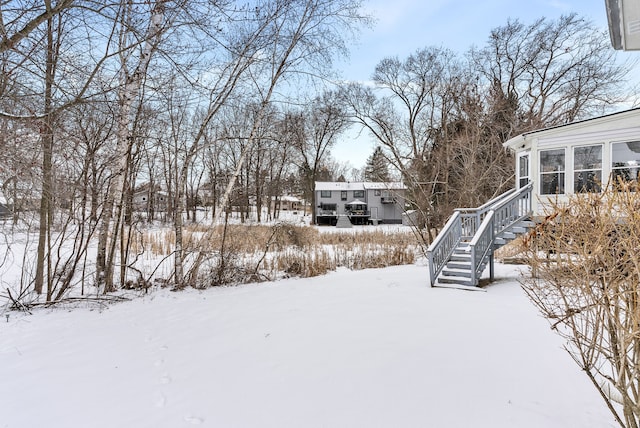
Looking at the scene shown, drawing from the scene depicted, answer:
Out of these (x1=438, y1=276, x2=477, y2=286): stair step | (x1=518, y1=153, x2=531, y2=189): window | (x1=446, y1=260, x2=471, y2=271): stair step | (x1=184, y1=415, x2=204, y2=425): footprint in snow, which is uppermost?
(x1=518, y1=153, x2=531, y2=189): window

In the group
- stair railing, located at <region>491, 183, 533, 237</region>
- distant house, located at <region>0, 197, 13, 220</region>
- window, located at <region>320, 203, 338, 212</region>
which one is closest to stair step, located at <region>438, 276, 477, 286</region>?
stair railing, located at <region>491, 183, 533, 237</region>

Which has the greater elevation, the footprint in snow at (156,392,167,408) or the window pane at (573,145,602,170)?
the window pane at (573,145,602,170)

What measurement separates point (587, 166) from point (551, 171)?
686 mm

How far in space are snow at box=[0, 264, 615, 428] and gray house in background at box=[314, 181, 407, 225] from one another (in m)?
22.4

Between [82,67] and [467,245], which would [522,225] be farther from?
[82,67]

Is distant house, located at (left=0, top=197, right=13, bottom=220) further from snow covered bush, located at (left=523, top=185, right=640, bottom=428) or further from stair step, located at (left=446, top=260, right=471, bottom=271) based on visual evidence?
stair step, located at (left=446, top=260, right=471, bottom=271)

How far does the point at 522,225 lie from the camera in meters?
7.33

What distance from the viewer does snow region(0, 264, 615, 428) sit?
7.75 ft

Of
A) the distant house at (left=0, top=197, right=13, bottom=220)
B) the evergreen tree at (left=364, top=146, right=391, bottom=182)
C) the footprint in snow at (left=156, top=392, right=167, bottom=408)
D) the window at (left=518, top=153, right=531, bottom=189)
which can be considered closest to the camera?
the footprint in snow at (left=156, top=392, right=167, bottom=408)

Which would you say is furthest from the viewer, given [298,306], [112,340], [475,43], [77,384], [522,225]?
[475,43]

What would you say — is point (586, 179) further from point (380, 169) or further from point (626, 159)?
point (380, 169)

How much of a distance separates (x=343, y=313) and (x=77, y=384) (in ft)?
10.4

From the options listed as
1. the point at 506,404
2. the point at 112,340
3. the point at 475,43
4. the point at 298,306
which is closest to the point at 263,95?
the point at 298,306

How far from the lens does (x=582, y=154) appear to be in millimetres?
7281
